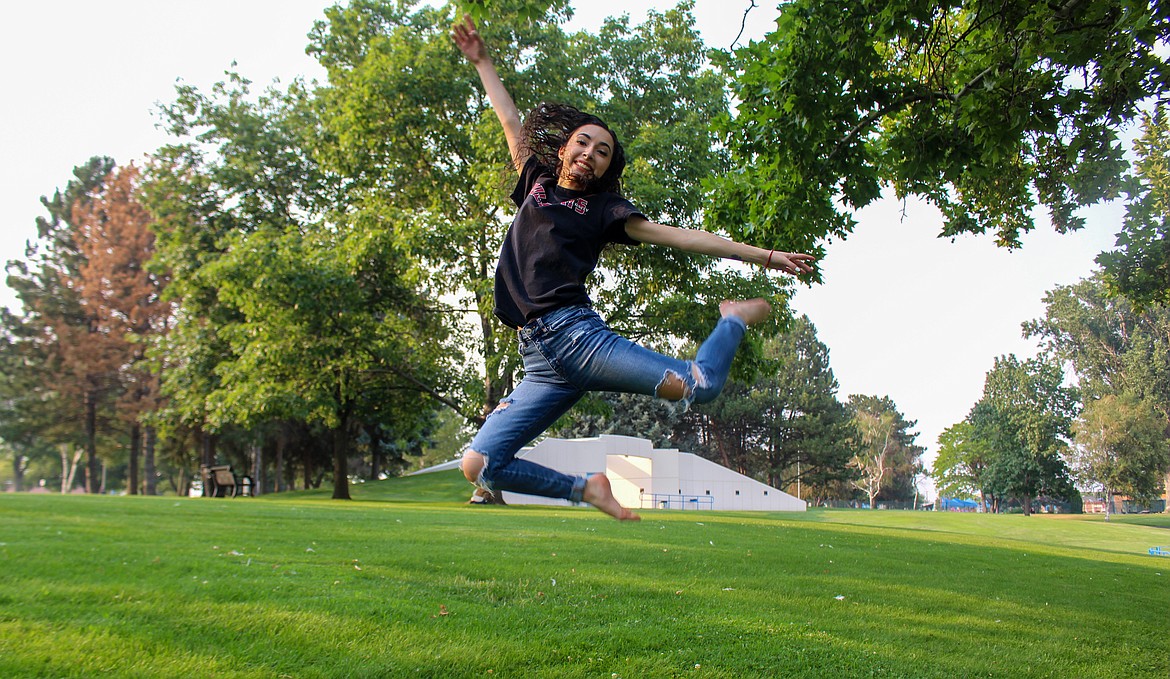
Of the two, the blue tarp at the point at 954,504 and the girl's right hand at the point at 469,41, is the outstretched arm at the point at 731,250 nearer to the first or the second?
the girl's right hand at the point at 469,41

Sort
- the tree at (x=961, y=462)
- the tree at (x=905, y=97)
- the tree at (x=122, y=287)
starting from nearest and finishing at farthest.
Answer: the tree at (x=905, y=97), the tree at (x=122, y=287), the tree at (x=961, y=462)

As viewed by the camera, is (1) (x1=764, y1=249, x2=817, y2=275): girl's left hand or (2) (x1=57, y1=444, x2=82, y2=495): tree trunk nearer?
(1) (x1=764, y1=249, x2=817, y2=275): girl's left hand

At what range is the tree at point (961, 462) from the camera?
83500 millimetres

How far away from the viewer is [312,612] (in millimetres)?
5422

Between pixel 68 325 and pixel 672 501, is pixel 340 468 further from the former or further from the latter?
pixel 68 325

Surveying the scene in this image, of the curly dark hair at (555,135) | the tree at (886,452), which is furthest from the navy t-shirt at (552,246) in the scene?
the tree at (886,452)

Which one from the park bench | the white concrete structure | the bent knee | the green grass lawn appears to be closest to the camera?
the bent knee

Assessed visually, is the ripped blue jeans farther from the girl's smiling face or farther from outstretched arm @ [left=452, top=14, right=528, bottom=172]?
outstretched arm @ [left=452, top=14, right=528, bottom=172]

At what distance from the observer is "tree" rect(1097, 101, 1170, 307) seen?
41.0 feet

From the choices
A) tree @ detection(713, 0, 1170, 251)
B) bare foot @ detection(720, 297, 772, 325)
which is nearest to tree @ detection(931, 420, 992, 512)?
tree @ detection(713, 0, 1170, 251)

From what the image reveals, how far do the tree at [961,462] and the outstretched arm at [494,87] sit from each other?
8374 cm

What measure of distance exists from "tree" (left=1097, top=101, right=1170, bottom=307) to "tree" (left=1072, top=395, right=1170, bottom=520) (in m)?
27.7

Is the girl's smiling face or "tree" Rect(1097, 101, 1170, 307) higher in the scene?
"tree" Rect(1097, 101, 1170, 307)

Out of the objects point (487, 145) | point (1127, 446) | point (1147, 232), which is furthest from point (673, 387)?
point (1127, 446)
